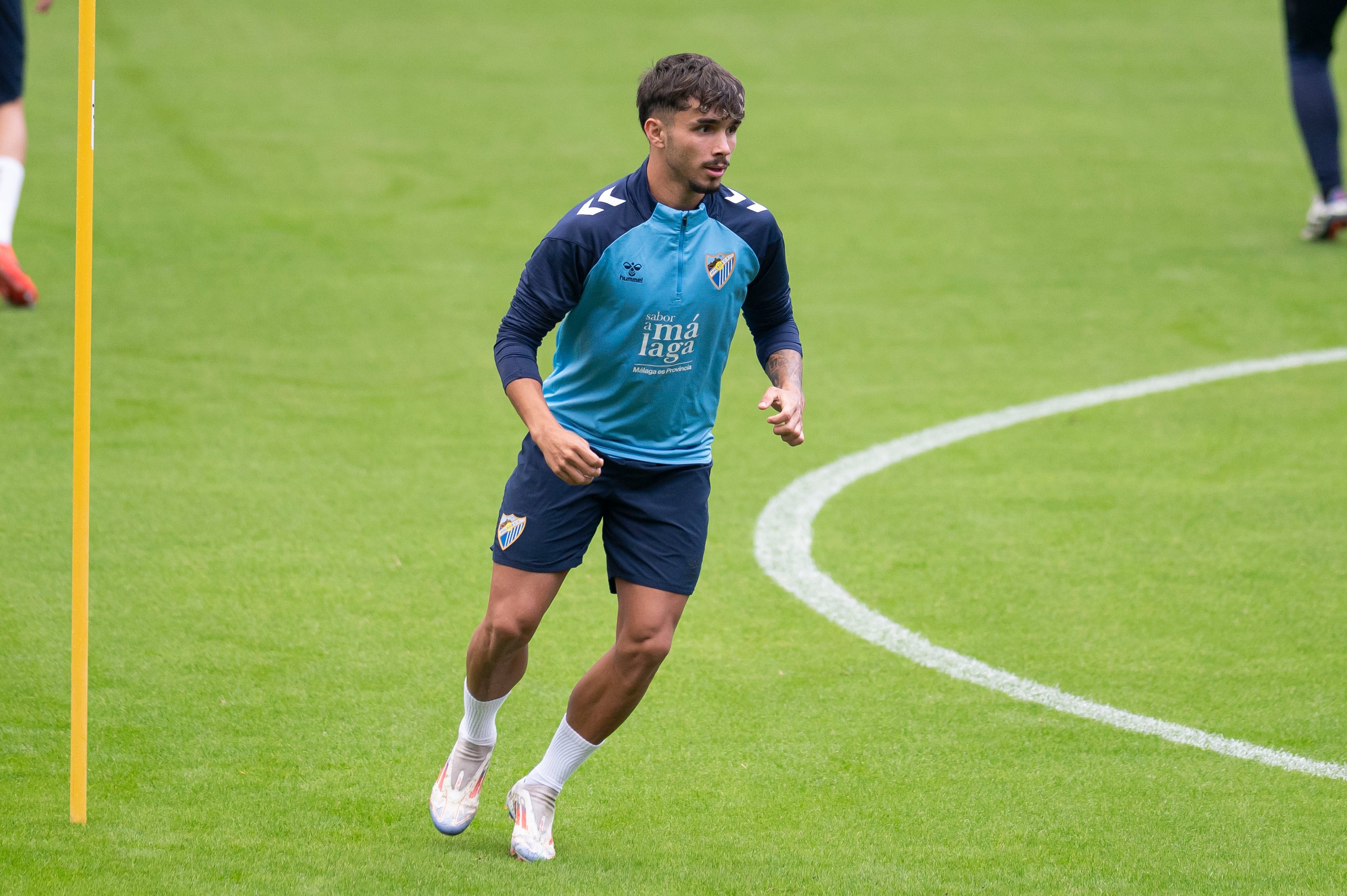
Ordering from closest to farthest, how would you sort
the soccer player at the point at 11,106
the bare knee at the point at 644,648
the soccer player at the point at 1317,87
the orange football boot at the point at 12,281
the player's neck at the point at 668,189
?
the player's neck at the point at 668,189, the bare knee at the point at 644,648, the orange football boot at the point at 12,281, the soccer player at the point at 11,106, the soccer player at the point at 1317,87

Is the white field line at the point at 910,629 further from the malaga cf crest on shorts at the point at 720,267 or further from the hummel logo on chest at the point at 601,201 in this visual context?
the hummel logo on chest at the point at 601,201

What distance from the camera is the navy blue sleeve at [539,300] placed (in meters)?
3.98

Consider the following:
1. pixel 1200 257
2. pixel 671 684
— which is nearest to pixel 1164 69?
pixel 1200 257

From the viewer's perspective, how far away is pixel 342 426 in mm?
8062

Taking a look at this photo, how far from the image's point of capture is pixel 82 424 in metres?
4.14

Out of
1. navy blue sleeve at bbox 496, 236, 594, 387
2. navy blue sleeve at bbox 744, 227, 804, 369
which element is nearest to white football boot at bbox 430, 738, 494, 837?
navy blue sleeve at bbox 496, 236, 594, 387

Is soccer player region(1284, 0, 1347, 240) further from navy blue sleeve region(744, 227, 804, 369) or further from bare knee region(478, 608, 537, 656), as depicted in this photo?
bare knee region(478, 608, 537, 656)

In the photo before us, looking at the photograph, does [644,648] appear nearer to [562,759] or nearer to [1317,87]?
[562,759]

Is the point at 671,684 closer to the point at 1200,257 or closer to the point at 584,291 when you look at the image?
the point at 584,291

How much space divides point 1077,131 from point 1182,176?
4.59 feet

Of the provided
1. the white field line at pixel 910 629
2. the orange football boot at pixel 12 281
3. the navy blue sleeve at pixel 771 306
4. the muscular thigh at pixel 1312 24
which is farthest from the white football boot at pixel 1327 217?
the orange football boot at pixel 12 281

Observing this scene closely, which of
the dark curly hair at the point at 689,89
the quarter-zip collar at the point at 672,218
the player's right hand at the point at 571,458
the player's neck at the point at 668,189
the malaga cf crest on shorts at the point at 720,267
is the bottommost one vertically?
the player's right hand at the point at 571,458

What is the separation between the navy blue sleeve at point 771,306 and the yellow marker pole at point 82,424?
1.80 meters

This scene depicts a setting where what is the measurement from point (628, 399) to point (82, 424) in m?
1.49
